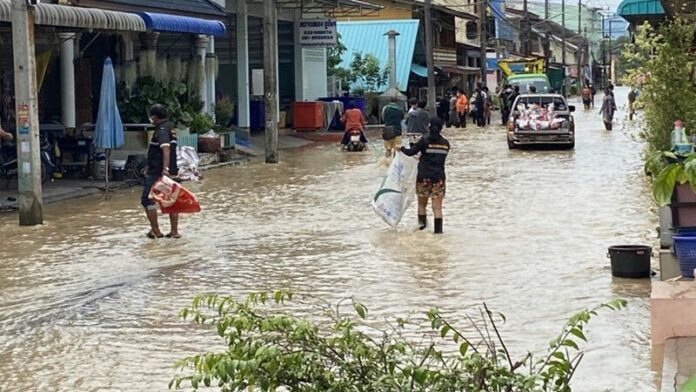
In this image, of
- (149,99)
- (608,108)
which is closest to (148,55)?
(149,99)

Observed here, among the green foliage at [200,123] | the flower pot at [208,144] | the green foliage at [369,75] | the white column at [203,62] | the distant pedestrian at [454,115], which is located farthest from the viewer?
the green foliage at [369,75]

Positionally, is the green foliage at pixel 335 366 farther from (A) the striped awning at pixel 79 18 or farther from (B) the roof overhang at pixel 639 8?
(B) the roof overhang at pixel 639 8

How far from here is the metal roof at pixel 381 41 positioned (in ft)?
159

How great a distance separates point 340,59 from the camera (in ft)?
154

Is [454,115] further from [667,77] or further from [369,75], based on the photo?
[667,77]

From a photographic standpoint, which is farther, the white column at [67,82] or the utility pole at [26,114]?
the white column at [67,82]

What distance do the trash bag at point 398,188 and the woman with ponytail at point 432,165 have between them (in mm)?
232

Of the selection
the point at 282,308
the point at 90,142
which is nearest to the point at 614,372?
the point at 282,308

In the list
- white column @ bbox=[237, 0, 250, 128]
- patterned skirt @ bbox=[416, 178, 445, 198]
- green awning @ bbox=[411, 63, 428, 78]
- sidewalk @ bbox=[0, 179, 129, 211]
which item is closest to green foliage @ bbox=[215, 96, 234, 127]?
white column @ bbox=[237, 0, 250, 128]

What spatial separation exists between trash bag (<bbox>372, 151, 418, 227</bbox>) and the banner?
75.8 feet

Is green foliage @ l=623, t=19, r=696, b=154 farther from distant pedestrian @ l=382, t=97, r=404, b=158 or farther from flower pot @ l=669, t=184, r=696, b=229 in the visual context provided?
distant pedestrian @ l=382, t=97, r=404, b=158

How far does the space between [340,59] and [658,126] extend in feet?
101

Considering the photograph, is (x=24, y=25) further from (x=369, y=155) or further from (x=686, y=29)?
(x=369, y=155)

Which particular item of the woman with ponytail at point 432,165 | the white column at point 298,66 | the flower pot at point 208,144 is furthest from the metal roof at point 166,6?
the woman with ponytail at point 432,165
